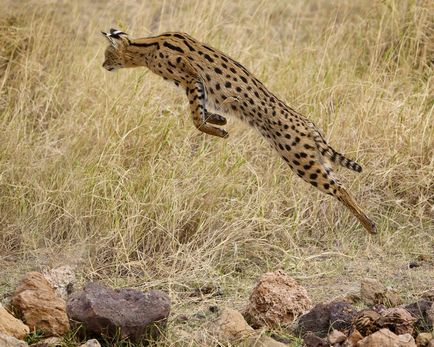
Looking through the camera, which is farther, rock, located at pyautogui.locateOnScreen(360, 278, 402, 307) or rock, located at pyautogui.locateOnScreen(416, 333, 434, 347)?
rock, located at pyautogui.locateOnScreen(360, 278, 402, 307)

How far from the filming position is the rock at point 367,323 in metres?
5.17

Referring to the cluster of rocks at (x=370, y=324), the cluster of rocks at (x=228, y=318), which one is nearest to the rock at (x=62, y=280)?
the cluster of rocks at (x=228, y=318)

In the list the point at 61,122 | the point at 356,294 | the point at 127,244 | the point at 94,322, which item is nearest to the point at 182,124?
the point at 61,122

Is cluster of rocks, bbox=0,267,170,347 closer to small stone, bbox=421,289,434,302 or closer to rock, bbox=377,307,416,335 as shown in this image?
rock, bbox=377,307,416,335

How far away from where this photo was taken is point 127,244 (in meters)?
6.30

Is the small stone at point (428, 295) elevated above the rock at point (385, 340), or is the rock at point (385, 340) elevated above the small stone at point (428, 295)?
the rock at point (385, 340)

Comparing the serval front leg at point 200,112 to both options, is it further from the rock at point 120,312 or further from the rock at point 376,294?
the rock at point 120,312

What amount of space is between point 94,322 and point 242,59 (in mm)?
3412

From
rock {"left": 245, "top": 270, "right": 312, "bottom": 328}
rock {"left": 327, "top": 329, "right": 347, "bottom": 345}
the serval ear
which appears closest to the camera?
rock {"left": 327, "top": 329, "right": 347, "bottom": 345}

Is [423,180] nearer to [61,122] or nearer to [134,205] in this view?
[134,205]

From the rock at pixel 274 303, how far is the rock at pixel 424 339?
63 centimetres

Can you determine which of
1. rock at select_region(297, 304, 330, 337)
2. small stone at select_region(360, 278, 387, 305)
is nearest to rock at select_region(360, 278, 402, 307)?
small stone at select_region(360, 278, 387, 305)

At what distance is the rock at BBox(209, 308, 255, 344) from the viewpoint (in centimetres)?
522

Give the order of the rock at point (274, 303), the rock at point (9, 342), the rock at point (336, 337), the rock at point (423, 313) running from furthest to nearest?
the rock at point (274, 303)
the rock at point (423, 313)
the rock at point (336, 337)
the rock at point (9, 342)
